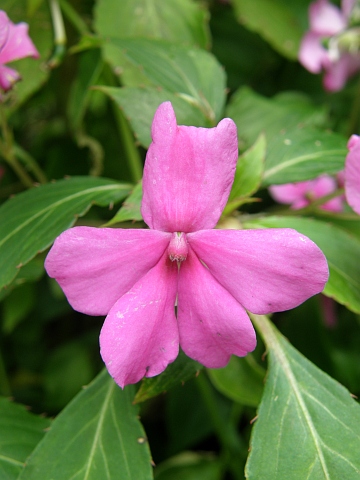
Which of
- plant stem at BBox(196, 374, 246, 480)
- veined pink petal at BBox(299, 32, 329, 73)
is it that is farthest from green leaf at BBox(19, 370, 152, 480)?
veined pink petal at BBox(299, 32, 329, 73)

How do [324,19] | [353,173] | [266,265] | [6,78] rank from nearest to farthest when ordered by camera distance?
[266,265] → [353,173] → [6,78] → [324,19]

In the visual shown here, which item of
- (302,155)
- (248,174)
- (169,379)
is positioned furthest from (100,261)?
(302,155)

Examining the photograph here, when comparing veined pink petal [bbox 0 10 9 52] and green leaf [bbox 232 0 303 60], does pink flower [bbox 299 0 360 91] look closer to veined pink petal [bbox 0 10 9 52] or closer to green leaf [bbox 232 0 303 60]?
green leaf [bbox 232 0 303 60]

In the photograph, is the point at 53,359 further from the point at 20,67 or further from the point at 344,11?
the point at 344,11

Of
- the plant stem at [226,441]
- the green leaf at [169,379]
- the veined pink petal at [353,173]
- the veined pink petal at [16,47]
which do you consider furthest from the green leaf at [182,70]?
the plant stem at [226,441]

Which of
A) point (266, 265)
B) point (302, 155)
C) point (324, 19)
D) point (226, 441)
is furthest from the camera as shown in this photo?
point (324, 19)

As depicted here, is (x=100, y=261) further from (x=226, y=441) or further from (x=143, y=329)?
(x=226, y=441)

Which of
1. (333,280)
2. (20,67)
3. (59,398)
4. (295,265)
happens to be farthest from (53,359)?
(295,265)
